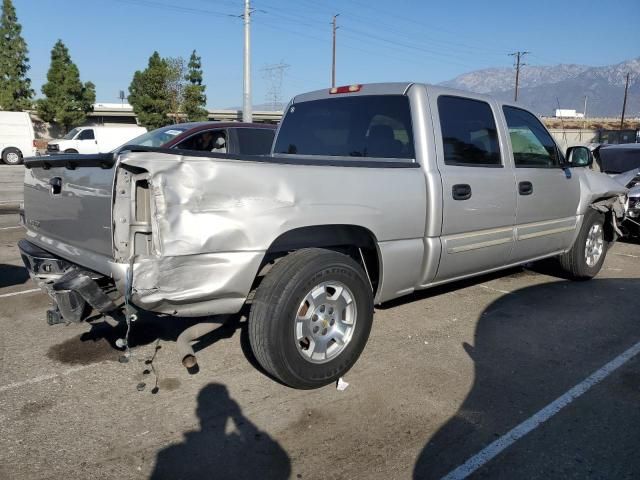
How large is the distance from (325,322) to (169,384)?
1124mm

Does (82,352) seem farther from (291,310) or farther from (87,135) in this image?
(87,135)

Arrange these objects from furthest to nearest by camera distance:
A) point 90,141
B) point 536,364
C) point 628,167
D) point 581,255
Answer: point 90,141
point 628,167
point 581,255
point 536,364

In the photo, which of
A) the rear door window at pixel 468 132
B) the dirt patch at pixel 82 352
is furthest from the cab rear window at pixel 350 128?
the dirt patch at pixel 82 352

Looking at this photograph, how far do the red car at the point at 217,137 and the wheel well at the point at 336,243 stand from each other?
4.68 metres

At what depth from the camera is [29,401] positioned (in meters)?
3.26

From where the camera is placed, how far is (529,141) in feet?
16.8

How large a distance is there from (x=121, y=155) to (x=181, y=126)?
580 centimetres

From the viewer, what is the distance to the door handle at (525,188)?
4.73m

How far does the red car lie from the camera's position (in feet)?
26.3

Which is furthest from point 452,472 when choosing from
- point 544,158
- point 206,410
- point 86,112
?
point 86,112

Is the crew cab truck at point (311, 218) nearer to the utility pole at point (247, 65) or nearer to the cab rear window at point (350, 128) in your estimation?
the cab rear window at point (350, 128)

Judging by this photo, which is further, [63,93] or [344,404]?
[63,93]

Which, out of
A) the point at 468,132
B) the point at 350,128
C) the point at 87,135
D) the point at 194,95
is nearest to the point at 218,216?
the point at 350,128

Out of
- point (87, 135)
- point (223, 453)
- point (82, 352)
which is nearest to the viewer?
point (223, 453)
